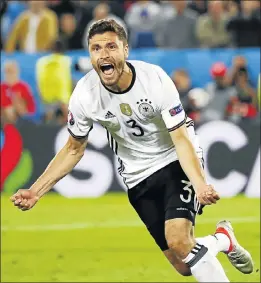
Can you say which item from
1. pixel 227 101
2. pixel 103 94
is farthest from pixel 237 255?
pixel 227 101

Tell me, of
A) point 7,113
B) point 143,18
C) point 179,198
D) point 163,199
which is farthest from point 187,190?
point 143,18

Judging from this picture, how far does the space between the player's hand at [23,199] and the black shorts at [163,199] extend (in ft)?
3.12

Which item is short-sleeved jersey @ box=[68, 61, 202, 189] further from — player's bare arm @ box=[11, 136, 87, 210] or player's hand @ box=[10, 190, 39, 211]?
player's hand @ box=[10, 190, 39, 211]

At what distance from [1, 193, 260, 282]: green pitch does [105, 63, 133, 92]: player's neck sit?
8.25 ft

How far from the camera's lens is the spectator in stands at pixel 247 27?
1762 centimetres

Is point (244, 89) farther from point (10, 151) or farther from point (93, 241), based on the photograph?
point (93, 241)

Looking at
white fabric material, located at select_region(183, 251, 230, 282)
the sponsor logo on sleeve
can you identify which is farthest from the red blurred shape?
white fabric material, located at select_region(183, 251, 230, 282)

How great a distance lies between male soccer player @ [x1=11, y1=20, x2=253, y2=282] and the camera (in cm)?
717

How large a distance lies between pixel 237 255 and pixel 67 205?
695cm

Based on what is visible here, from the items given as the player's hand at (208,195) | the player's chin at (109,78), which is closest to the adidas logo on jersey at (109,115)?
the player's chin at (109,78)

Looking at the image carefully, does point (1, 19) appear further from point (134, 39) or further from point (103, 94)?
point (103, 94)

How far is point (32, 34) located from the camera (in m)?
18.1

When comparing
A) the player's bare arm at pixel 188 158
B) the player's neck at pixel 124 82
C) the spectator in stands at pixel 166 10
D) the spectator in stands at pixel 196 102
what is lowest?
the spectator in stands at pixel 196 102

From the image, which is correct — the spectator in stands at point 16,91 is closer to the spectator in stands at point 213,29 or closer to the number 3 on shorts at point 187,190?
the spectator in stands at point 213,29
